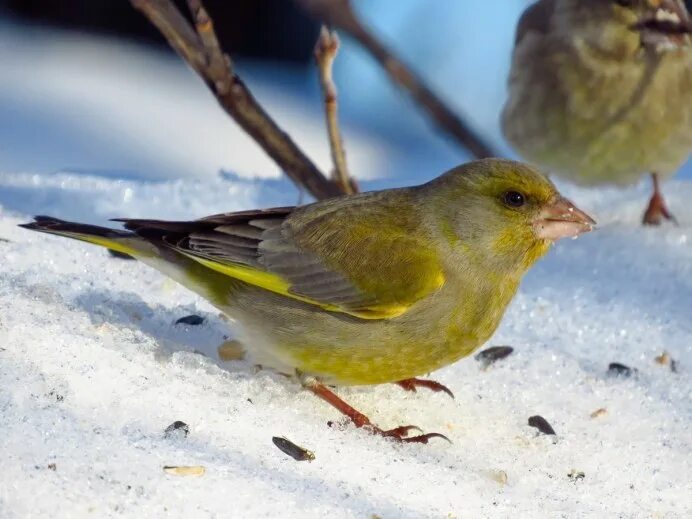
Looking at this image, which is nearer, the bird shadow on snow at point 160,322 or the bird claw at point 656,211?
the bird shadow on snow at point 160,322

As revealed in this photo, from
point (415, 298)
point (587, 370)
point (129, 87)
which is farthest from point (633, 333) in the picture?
point (129, 87)

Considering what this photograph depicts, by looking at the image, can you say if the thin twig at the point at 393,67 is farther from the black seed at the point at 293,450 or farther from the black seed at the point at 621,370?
the black seed at the point at 293,450

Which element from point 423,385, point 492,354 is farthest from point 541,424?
point 492,354

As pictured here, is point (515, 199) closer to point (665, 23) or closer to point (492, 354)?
point (492, 354)

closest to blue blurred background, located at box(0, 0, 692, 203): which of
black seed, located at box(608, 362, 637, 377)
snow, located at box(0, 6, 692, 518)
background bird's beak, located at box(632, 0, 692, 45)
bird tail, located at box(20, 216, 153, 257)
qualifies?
background bird's beak, located at box(632, 0, 692, 45)

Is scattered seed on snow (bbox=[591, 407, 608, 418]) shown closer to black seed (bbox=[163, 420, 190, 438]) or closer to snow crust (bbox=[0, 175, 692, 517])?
snow crust (bbox=[0, 175, 692, 517])

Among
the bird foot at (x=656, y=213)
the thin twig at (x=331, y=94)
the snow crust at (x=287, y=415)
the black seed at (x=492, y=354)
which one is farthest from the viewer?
the bird foot at (x=656, y=213)

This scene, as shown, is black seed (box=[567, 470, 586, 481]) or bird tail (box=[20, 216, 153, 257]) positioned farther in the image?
bird tail (box=[20, 216, 153, 257])

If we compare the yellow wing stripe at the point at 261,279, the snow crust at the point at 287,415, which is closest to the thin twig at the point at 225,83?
the snow crust at the point at 287,415
